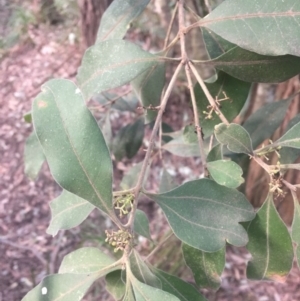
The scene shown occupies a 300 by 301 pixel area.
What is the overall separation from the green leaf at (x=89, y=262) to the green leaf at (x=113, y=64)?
0.24 metres

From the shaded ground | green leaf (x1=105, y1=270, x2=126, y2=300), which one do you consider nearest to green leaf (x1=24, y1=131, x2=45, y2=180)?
green leaf (x1=105, y1=270, x2=126, y2=300)

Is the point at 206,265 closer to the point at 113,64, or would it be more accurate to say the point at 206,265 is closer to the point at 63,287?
the point at 63,287

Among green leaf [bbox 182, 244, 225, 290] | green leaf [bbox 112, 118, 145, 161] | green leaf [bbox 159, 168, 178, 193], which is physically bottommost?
green leaf [bbox 159, 168, 178, 193]

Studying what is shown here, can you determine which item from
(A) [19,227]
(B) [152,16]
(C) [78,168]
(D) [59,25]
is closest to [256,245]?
(C) [78,168]

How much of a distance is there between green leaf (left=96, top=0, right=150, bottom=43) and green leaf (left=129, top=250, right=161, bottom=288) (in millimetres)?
401

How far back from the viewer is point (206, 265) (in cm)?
63

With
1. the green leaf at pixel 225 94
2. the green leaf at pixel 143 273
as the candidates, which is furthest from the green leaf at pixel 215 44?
the green leaf at pixel 143 273

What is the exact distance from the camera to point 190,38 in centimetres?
179

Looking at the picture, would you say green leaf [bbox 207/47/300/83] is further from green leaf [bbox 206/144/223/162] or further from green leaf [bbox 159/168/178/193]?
green leaf [bbox 159/168/178/193]

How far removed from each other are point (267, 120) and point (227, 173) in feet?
1.22

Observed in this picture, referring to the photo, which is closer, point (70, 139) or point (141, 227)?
point (70, 139)

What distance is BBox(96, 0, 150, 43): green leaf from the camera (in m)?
0.73

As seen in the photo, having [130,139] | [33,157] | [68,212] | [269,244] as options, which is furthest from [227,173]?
[130,139]

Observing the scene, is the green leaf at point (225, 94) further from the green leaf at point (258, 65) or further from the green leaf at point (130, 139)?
the green leaf at point (130, 139)
